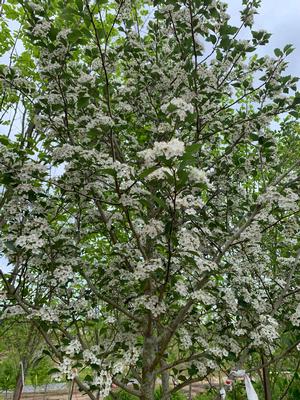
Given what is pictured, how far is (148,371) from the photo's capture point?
376cm

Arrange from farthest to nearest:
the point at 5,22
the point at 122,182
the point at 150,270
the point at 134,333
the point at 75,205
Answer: the point at 5,22 → the point at 75,205 → the point at 134,333 → the point at 122,182 → the point at 150,270

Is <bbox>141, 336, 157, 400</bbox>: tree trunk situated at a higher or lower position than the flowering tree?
lower

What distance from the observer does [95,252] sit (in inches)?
251

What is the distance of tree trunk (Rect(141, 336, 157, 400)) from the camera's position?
3.74 m

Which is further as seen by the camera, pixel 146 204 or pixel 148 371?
pixel 148 371

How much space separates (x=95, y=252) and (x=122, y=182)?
3266 mm

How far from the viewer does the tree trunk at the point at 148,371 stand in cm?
374

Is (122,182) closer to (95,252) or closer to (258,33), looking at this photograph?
(258,33)

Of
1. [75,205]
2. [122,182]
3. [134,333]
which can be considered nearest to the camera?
[122,182]

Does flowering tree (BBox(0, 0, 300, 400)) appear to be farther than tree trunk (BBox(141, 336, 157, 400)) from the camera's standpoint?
No

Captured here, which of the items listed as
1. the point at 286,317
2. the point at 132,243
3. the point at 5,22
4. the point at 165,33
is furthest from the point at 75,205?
the point at 5,22

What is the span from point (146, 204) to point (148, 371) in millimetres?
1725

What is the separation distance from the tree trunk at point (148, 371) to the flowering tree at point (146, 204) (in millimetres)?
13

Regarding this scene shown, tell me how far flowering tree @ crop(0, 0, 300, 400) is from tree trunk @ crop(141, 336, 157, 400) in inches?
0.5
